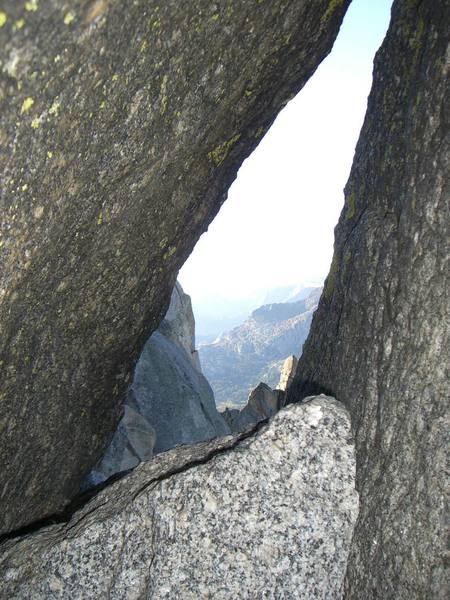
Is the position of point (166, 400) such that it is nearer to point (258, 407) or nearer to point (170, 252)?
point (258, 407)

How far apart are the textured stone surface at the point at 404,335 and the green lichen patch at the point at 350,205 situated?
2.19ft

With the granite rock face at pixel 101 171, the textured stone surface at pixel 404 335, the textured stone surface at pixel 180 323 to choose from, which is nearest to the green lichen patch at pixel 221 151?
the granite rock face at pixel 101 171

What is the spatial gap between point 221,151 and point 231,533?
21.0ft

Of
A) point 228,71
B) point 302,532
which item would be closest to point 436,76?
point 228,71

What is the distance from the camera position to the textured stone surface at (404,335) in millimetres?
6266

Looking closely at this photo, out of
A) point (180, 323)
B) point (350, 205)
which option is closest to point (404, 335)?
point (350, 205)

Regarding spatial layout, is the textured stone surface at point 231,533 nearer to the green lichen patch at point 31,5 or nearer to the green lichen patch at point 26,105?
the green lichen patch at point 26,105

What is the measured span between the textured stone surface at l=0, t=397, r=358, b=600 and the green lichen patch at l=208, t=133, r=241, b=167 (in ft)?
15.6

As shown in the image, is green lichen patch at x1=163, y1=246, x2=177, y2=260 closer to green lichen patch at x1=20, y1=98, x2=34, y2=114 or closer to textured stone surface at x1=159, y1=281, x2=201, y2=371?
green lichen patch at x1=20, y1=98, x2=34, y2=114

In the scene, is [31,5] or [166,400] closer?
[31,5]

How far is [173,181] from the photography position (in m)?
8.34

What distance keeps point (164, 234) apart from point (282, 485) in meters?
4.86

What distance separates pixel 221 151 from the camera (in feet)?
30.4

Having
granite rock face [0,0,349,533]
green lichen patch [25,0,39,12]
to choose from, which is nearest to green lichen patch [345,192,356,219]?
granite rock face [0,0,349,533]
